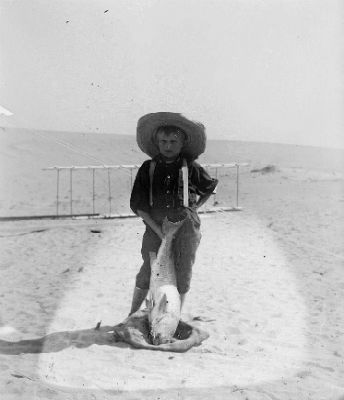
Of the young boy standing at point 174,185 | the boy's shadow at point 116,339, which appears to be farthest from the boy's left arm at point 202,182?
the boy's shadow at point 116,339

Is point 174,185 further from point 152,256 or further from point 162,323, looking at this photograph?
point 162,323

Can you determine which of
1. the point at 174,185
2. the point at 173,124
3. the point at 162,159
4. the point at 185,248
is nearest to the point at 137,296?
the point at 185,248

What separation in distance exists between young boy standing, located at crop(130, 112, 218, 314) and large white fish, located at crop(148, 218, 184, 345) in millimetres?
55

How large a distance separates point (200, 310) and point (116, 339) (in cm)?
111

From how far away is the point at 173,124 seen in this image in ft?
13.5

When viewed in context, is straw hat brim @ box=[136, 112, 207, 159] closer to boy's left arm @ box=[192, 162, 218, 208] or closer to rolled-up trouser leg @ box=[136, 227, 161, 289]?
boy's left arm @ box=[192, 162, 218, 208]

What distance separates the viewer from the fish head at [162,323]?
3990 millimetres

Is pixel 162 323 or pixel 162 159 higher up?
pixel 162 159

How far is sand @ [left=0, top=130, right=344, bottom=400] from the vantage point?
3416 mm

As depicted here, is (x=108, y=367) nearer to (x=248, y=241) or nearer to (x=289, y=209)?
(x=248, y=241)

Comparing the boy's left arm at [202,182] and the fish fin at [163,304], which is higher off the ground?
the boy's left arm at [202,182]

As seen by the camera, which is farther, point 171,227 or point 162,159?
point 162,159

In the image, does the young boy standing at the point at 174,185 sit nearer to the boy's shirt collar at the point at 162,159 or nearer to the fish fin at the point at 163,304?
the boy's shirt collar at the point at 162,159

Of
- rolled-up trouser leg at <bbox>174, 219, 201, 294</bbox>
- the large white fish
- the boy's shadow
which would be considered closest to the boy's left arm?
rolled-up trouser leg at <bbox>174, 219, 201, 294</bbox>
